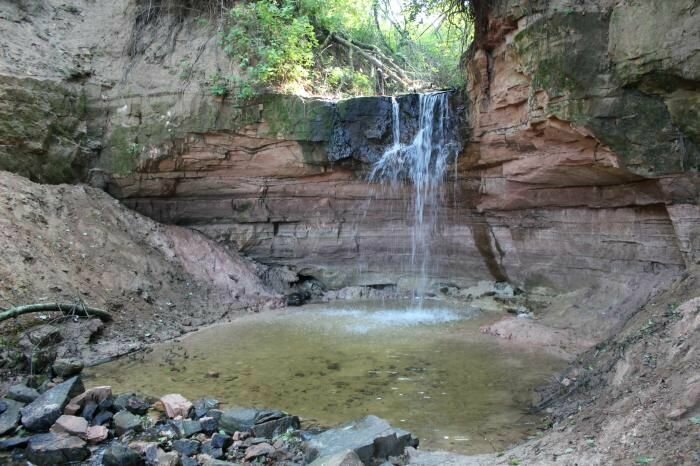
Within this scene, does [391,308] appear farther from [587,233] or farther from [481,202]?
[587,233]

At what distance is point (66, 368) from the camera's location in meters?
6.43

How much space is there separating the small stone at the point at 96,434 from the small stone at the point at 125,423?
0.10m

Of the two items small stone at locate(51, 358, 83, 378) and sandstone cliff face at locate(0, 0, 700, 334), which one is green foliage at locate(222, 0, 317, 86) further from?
small stone at locate(51, 358, 83, 378)

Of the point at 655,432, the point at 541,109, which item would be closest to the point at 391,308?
the point at 541,109

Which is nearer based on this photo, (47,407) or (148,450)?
(148,450)

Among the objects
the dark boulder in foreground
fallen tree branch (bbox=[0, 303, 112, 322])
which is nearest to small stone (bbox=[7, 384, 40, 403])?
fallen tree branch (bbox=[0, 303, 112, 322])

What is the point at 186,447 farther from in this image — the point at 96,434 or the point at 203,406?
the point at 96,434

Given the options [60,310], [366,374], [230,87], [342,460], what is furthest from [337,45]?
[342,460]

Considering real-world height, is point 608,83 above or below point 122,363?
above

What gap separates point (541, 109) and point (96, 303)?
7.52 metres

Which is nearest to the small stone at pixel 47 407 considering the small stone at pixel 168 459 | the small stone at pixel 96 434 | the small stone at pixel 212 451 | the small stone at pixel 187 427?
the small stone at pixel 96 434

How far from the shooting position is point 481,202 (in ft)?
35.5

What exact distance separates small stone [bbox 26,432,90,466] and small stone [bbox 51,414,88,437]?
6.2 inches

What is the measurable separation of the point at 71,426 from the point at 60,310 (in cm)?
345
